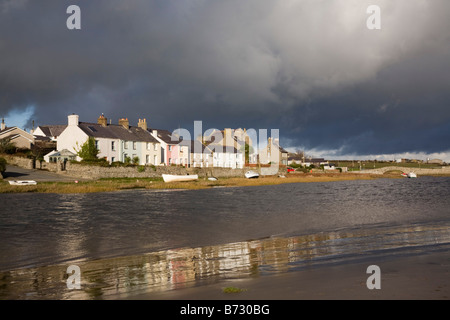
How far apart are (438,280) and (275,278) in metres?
3.81

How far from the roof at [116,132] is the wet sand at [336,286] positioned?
214 feet

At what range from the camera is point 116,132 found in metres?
78.4

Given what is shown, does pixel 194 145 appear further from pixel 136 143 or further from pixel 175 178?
pixel 175 178

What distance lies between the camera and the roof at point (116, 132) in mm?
72175

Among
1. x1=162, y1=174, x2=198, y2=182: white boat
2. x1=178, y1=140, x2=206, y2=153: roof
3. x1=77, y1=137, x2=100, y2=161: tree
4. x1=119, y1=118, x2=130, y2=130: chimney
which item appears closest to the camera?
x1=162, y1=174, x2=198, y2=182: white boat

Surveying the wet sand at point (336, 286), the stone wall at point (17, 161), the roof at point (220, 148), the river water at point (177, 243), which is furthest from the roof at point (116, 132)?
the wet sand at point (336, 286)

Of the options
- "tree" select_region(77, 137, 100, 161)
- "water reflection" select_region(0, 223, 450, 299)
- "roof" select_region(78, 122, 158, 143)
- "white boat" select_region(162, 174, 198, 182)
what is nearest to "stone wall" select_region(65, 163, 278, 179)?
"tree" select_region(77, 137, 100, 161)

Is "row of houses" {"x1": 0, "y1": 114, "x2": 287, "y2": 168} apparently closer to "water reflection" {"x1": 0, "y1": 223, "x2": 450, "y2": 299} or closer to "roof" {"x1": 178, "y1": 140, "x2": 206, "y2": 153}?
"roof" {"x1": 178, "y1": 140, "x2": 206, "y2": 153}

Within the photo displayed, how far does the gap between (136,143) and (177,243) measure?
217 feet

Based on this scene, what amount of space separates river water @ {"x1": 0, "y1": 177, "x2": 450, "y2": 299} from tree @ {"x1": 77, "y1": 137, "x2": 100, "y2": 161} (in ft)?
123

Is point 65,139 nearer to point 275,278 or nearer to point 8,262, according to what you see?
point 8,262

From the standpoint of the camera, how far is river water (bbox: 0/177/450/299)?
10.6 m

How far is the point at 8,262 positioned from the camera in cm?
1352
